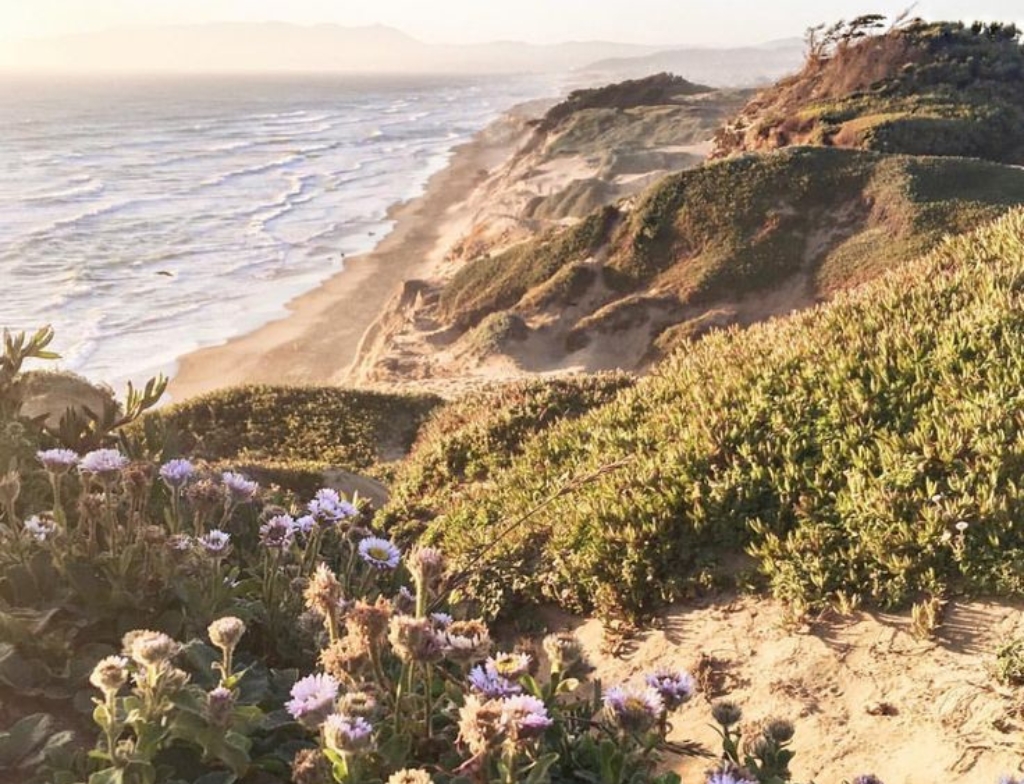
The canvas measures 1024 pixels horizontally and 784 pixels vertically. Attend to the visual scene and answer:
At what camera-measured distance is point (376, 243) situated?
46.4m

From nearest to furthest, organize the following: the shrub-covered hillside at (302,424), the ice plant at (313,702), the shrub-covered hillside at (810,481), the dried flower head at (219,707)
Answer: the ice plant at (313,702), the dried flower head at (219,707), the shrub-covered hillside at (810,481), the shrub-covered hillside at (302,424)

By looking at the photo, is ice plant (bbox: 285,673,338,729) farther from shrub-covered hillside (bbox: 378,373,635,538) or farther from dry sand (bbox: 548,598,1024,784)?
shrub-covered hillside (bbox: 378,373,635,538)

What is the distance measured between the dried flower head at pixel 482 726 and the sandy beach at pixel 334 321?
60.4 ft

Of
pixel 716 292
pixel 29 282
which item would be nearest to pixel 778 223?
pixel 716 292

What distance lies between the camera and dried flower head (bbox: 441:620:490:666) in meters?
2.59

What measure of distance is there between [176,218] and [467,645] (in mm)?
53273

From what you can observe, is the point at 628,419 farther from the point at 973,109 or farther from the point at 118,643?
the point at 973,109

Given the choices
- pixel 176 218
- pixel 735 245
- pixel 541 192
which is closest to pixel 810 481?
pixel 735 245

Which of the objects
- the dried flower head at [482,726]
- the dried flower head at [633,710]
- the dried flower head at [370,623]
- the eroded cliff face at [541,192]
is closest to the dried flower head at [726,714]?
the dried flower head at [633,710]

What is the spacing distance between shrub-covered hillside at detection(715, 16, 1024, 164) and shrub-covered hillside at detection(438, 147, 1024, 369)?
175 inches

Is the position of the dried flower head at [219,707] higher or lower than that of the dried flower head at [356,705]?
lower

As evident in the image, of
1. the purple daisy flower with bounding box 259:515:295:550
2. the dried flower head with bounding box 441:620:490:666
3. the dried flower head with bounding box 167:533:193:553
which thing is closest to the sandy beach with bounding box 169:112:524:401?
the purple daisy flower with bounding box 259:515:295:550

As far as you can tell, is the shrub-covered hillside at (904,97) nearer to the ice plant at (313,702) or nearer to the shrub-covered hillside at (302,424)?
the shrub-covered hillside at (302,424)

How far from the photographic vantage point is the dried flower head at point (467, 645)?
2.59 metres
